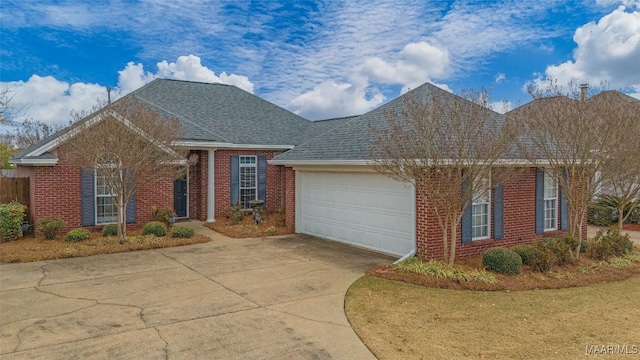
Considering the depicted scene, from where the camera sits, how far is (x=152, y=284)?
8023 millimetres

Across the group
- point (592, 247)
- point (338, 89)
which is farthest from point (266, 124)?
point (592, 247)

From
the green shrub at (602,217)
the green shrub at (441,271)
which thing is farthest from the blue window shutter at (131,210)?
the green shrub at (602,217)

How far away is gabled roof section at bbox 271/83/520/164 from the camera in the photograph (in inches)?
434

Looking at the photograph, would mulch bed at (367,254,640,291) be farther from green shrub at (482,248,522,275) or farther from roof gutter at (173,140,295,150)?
roof gutter at (173,140,295,150)

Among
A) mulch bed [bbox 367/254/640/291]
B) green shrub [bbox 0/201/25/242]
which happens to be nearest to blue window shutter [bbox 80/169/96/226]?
green shrub [bbox 0/201/25/242]

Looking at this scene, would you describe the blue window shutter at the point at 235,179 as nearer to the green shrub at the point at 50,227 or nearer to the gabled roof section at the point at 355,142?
the gabled roof section at the point at 355,142

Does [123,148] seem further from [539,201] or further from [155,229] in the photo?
[539,201]

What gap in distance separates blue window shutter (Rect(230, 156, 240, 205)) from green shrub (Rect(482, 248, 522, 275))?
10538 mm

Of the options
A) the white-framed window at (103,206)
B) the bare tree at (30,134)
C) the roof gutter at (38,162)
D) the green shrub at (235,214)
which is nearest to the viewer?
the roof gutter at (38,162)

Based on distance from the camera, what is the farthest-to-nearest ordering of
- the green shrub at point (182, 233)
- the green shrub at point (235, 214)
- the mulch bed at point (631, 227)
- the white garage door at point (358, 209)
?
the mulch bed at point (631, 227), the green shrub at point (235, 214), the green shrub at point (182, 233), the white garage door at point (358, 209)

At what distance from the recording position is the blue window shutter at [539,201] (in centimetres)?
1152

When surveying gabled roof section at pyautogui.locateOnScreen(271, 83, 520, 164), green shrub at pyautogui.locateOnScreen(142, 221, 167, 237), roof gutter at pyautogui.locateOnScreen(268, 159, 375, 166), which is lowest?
green shrub at pyautogui.locateOnScreen(142, 221, 167, 237)

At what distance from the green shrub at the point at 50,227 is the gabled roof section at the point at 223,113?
4.89m

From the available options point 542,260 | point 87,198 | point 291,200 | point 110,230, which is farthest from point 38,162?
point 542,260
